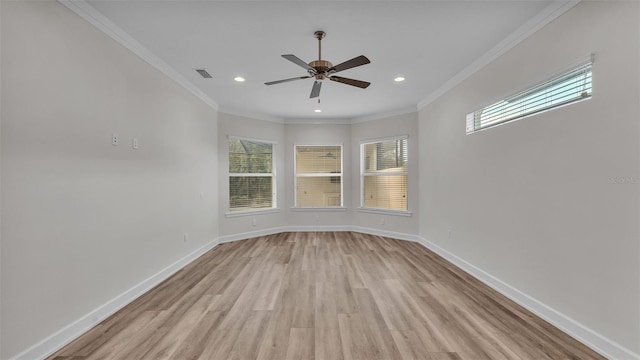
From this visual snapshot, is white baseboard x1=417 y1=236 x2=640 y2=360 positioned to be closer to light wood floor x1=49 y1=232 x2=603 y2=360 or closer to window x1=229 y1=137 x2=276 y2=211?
light wood floor x1=49 y1=232 x2=603 y2=360

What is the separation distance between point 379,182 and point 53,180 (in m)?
5.10

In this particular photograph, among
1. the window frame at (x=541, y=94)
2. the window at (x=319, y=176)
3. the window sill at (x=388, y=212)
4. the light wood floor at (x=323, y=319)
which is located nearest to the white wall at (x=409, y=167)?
the window sill at (x=388, y=212)

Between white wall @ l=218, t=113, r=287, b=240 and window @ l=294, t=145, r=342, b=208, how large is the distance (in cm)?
43

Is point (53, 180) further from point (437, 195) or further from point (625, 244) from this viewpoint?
point (437, 195)

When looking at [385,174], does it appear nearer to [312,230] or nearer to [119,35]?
[312,230]

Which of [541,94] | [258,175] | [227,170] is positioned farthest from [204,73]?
[541,94]

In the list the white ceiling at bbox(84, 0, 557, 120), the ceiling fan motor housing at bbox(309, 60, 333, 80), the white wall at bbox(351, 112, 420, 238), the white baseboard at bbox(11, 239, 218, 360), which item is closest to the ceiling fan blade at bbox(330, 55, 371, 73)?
the ceiling fan motor housing at bbox(309, 60, 333, 80)

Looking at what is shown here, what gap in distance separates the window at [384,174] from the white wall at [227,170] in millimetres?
1876

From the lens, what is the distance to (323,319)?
91.3 inches

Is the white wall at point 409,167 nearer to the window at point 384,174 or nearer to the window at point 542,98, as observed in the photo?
the window at point 384,174

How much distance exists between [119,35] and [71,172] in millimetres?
1373

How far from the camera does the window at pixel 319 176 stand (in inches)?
249

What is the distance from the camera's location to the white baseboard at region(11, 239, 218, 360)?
5.88 ft

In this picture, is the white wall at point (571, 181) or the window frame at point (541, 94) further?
the window frame at point (541, 94)
